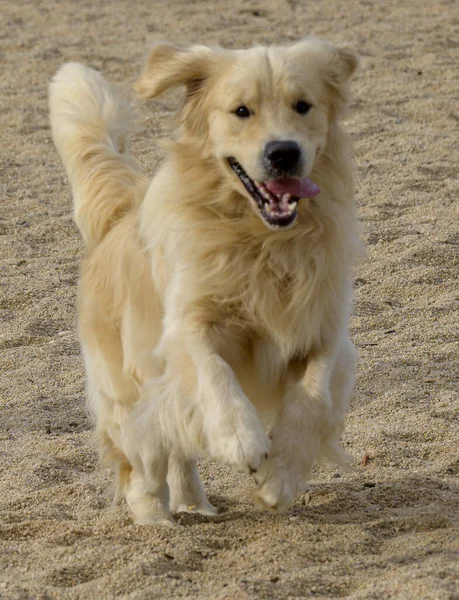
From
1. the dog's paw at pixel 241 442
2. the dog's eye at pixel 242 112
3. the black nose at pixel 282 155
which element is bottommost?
the dog's paw at pixel 241 442

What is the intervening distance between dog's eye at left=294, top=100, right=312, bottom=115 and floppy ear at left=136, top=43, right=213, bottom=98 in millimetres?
435

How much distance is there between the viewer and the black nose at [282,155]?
12.2 feet

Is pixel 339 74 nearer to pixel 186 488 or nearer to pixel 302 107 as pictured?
pixel 302 107

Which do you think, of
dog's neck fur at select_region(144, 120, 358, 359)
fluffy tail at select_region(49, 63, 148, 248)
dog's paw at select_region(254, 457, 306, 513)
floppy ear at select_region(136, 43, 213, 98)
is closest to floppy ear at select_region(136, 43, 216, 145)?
floppy ear at select_region(136, 43, 213, 98)

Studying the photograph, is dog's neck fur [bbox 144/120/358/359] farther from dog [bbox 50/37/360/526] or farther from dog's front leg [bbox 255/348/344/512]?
dog's front leg [bbox 255/348/344/512]

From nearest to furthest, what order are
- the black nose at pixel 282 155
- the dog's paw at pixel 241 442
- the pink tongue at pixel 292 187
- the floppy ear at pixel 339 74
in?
1. the dog's paw at pixel 241 442
2. the black nose at pixel 282 155
3. the pink tongue at pixel 292 187
4. the floppy ear at pixel 339 74

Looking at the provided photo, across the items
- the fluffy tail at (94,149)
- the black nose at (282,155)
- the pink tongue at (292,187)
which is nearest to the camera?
the black nose at (282,155)

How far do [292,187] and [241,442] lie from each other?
93 centimetres

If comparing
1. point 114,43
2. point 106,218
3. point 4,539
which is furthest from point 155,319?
point 114,43

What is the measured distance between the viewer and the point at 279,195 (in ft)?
12.7

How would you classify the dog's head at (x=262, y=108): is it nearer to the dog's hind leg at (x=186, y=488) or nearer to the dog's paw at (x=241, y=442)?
the dog's paw at (x=241, y=442)

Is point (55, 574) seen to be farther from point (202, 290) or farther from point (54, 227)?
point (54, 227)

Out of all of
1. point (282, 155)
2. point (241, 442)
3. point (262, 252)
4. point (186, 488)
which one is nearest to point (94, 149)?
point (262, 252)

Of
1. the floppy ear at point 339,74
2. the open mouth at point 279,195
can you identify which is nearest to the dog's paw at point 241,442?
the open mouth at point 279,195
